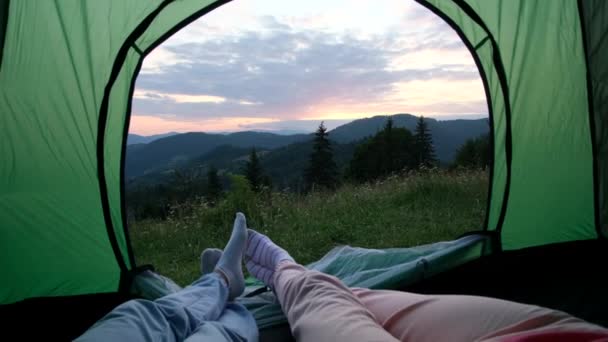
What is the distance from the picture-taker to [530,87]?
2049mm

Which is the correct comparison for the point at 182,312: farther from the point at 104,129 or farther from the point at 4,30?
the point at 4,30

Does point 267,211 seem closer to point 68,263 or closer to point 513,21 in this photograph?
point 68,263

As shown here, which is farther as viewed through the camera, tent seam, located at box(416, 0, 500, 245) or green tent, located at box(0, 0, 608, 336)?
tent seam, located at box(416, 0, 500, 245)

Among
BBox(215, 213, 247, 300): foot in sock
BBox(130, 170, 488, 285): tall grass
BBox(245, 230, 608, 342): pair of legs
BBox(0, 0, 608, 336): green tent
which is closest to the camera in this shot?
BBox(245, 230, 608, 342): pair of legs

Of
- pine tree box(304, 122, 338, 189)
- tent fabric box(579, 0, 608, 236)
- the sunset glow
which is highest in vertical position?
the sunset glow

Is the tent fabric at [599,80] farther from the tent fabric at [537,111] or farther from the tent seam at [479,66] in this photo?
the tent seam at [479,66]

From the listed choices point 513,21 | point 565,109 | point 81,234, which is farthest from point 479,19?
point 81,234

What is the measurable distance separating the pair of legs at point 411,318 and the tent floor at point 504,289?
43cm

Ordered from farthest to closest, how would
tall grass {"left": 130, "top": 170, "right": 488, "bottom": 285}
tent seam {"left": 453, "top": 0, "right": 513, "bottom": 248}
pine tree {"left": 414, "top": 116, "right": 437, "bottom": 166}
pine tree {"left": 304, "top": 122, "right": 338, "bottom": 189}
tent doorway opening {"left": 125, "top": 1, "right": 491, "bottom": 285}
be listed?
pine tree {"left": 304, "top": 122, "right": 338, "bottom": 189} < pine tree {"left": 414, "top": 116, "right": 437, "bottom": 166} < tall grass {"left": 130, "top": 170, "right": 488, "bottom": 285} < tent doorway opening {"left": 125, "top": 1, "right": 491, "bottom": 285} < tent seam {"left": 453, "top": 0, "right": 513, "bottom": 248}

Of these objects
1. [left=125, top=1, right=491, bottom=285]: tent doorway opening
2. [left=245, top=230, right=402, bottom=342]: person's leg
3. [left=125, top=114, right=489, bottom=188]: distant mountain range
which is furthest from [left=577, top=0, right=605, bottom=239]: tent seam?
[left=125, top=114, right=489, bottom=188]: distant mountain range

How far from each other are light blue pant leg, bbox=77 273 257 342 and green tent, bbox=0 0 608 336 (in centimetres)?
58

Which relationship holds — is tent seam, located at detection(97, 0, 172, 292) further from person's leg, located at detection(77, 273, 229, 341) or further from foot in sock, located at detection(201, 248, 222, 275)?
person's leg, located at detection(77, 273, 229, 341)

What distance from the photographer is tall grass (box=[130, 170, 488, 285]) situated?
3078mm

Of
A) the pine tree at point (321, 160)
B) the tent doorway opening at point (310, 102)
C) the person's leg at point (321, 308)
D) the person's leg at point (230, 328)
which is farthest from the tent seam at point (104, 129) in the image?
the pine tree at point (321, 160)
